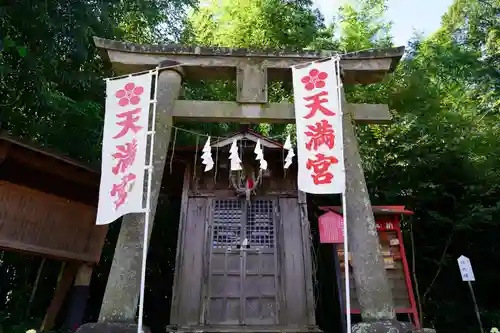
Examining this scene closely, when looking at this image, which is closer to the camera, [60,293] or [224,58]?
[224,58]

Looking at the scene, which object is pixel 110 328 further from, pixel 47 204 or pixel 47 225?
pixel 47 204

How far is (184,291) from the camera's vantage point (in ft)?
23.3

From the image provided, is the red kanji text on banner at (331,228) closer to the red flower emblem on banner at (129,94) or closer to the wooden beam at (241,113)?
the wooden beam at (241,113)

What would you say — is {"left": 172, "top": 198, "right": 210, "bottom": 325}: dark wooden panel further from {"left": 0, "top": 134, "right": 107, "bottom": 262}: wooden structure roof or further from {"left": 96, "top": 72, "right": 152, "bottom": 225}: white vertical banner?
{"left": 96, "top": 72, "right": 152, "bottom": 225}: white vertical banner

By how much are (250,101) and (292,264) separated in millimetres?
3161

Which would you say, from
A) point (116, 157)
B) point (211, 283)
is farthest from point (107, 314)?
point (211, 283)

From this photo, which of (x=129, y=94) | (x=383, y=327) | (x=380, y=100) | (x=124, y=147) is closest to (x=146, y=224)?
(x=124, y=147)

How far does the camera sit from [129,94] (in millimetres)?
5883

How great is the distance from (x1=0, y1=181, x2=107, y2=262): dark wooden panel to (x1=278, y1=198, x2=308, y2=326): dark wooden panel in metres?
3.76

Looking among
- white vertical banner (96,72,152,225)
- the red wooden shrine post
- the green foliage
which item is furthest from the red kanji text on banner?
white vertical banner (96,72,152,225)

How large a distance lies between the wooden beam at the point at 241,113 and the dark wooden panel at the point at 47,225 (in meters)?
3.05

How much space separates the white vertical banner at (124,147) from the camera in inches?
204

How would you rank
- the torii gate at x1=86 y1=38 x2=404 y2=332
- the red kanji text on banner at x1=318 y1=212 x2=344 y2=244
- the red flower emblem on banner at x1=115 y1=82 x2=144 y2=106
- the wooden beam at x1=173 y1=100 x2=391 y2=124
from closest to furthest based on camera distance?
the torii gate at x1=86 y1=38 x2=404 y2=332 < the red flower emblem on banner at x1=115 y1=82 x2=144 y2=106 < the wooden beam at x1=173 y1=100 x2=391 y2=124 < the red kanji text on banner at x1=318 y1=212 x2=344 y2=244

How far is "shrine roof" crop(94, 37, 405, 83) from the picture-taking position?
6446 millimetres
